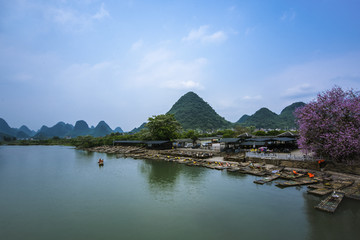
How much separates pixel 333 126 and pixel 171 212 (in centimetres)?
1736

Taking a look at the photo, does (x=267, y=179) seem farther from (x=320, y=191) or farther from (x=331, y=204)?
(x=331, y=204)

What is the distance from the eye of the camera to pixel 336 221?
35.3ft

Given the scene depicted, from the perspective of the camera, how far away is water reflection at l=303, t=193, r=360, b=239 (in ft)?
31.7

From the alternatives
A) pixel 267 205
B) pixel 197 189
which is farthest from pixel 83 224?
pixel 267 205

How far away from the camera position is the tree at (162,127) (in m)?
45.8

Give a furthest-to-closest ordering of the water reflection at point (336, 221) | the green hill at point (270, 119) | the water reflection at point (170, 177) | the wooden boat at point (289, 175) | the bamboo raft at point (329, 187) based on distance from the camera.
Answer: the green hill at point (270, 119)
the water reflection at point (170, 177)
the wooden boat at point (289, 175)
the bamboo raft at point (329, 187)
the water reflection at point (336, 221)

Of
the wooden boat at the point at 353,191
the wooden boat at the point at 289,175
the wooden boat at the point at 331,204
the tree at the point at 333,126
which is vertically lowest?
the wooden boat at the point at 331,204

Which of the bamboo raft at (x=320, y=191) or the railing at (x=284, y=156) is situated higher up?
the railing at (x=284, y=156)

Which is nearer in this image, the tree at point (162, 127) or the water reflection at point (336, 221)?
the water reflection at point (336, 221)

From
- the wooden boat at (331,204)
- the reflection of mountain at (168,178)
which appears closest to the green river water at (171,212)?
the reflection of mountain at (168,178)

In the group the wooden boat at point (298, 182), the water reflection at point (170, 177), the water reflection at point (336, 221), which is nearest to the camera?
the water reflection at point (336, 221)

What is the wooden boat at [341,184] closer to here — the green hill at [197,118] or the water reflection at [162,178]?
the water reflection at [162,178]

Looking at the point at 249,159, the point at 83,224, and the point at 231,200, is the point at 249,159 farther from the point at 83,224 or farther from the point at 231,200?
the point at 83,224

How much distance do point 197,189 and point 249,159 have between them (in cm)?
1206
